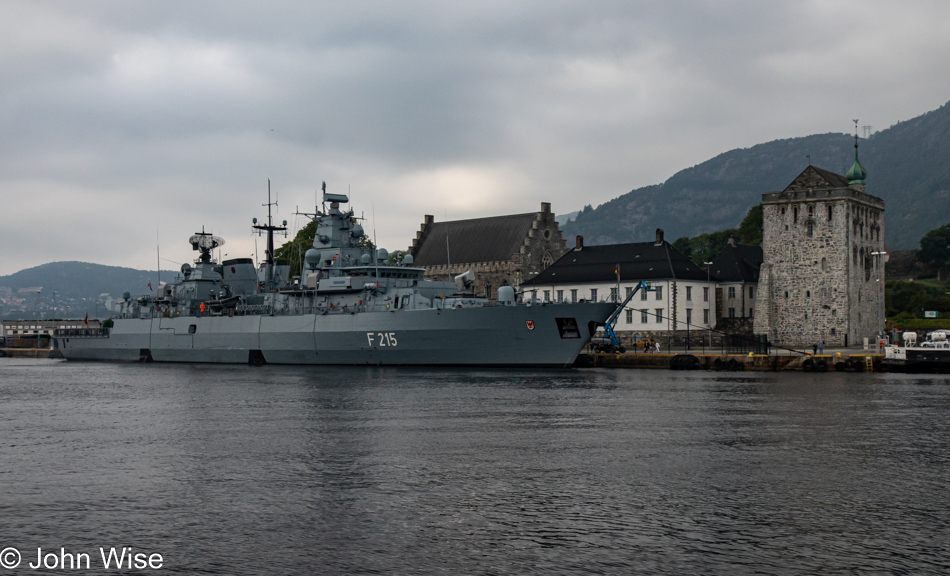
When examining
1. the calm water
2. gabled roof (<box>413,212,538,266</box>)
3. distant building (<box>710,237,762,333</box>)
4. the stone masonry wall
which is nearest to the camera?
the calm water

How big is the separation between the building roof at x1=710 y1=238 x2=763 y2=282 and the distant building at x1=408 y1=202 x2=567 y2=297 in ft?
54.5

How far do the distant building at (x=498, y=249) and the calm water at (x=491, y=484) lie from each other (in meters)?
52.4

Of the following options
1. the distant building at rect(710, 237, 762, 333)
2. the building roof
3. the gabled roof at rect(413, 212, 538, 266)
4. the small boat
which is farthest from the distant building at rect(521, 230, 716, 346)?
the small boat

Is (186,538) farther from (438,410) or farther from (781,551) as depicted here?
(438,410)

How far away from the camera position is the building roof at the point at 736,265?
70.1 m

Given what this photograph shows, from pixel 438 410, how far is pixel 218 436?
23.0 feet

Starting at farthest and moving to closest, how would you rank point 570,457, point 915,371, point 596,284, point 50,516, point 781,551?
1. point 596,284
2. point 915,371
3. point 570,457
4. point 50,516
5. point 781,551

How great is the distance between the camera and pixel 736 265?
7038 centimetres

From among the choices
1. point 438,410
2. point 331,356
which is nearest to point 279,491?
point 438,410

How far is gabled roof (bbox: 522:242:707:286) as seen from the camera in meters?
67.8

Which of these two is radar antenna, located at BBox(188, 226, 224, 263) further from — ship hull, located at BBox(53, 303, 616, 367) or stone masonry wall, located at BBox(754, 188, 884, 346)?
stone masonry wall, located at BBox(754, 188, 884, 346)

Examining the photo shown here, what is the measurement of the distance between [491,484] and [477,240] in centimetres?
7303

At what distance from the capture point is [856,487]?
1505 centimetres

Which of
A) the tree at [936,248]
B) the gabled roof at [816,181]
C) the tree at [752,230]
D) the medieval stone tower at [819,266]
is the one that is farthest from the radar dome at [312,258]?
the tree at [936,248]
